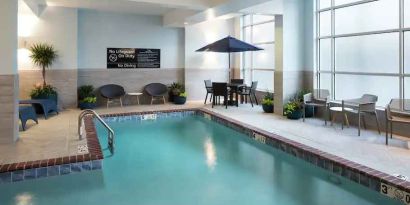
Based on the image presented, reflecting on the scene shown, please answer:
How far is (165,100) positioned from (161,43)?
6.48ft

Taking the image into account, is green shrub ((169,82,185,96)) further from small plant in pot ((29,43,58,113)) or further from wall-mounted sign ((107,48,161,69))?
small plant in pot ((29,43,58,113))

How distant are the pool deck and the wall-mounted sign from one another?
3.25m

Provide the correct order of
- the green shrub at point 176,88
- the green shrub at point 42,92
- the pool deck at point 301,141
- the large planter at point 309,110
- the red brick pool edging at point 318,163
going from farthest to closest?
the green shrub at point 176,88 → the green shrub at point 42,92 → the large planter at point 309,110 → the pool deck at point 301,141 → the red brick pool edging at point 318,163

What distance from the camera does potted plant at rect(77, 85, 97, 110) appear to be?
381 inches

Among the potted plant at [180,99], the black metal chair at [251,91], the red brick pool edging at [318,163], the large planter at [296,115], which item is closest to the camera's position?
the red brick pool edging at [318,163]

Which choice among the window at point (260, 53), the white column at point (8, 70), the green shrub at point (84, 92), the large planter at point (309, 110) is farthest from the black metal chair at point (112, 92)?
the large planter at point (309, 110)

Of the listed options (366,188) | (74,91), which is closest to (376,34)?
(366,188)

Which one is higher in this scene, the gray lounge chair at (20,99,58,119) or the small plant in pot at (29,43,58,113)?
the small plant in pot at (29,43,58,113)

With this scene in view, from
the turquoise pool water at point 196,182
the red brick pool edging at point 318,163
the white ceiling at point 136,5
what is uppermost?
the white ceiling at point 136,5

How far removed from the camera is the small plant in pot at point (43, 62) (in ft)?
29.1

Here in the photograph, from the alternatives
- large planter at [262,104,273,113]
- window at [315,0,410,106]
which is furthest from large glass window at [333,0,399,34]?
large planter at [262,104,273,113]

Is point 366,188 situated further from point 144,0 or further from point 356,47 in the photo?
point 144,0

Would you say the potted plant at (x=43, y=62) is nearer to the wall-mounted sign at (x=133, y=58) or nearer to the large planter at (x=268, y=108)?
the wall-mounted sign at (x=133, y=58)

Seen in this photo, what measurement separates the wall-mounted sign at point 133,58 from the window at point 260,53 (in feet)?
10.4
